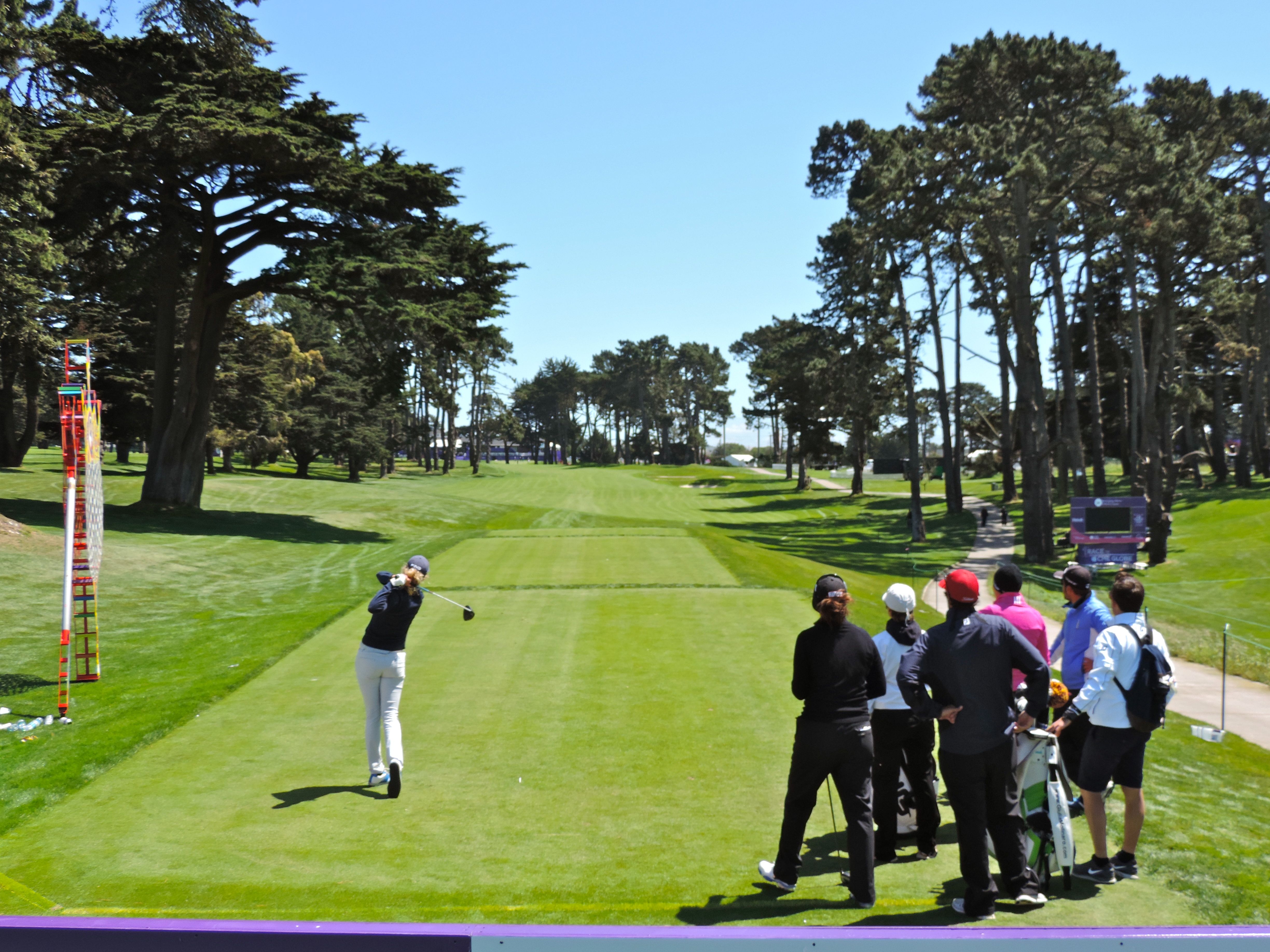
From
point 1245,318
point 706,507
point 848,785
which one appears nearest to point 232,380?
point 706,507

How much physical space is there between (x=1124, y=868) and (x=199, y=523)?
28749mm

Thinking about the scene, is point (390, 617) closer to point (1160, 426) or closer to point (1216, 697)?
point (1216, 697)

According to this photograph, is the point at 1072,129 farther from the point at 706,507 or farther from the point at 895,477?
the point at 895,477

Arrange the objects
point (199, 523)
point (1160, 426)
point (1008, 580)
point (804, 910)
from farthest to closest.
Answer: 1. point (1160, 426)
2. point (199, 523)
3. point (1008, 580)
4. point (804, 910)

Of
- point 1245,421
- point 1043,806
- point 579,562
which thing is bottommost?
point 579,562

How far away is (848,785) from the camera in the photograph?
5703 millimetres

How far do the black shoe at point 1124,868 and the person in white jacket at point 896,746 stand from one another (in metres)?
1.14

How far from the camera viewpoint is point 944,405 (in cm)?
5450

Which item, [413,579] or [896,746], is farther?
[413,579]

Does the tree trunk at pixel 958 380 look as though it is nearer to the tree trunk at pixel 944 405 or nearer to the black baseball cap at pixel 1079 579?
the tree trunk at pixel 944 405

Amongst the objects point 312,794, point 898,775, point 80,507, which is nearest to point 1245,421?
point 898,775

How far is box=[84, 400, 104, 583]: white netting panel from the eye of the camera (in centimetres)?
1080

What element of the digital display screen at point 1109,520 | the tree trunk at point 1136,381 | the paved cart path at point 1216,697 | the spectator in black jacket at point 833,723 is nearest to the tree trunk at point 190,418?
the paved cart path at point 1216,697

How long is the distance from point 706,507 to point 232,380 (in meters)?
29.4
